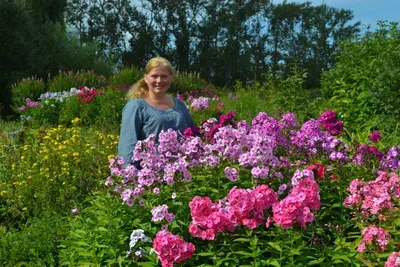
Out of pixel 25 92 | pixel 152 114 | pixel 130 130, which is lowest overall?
pixel 25 92

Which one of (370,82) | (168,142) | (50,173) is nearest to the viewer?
(168,142)

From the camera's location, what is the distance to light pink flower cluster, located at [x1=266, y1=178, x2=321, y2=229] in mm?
3229

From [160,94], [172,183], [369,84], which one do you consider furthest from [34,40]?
[172,183]

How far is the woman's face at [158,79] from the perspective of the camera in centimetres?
527

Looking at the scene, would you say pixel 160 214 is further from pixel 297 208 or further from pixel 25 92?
pixel 25 92

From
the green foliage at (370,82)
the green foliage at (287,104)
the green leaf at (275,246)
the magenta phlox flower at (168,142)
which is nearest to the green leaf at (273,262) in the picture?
the green leaf at (275,246)

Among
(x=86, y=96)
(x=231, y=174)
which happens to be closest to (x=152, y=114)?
(x=231, y=174)

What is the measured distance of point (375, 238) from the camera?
11.2 feet

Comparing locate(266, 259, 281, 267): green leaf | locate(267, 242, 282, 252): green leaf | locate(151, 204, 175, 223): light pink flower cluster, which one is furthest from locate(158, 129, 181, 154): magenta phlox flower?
locate(266, 259, 281, 267): green leaf

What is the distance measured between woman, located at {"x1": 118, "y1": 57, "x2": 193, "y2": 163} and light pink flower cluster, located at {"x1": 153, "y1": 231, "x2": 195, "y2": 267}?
1921 millimetres

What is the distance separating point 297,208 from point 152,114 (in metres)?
2.32

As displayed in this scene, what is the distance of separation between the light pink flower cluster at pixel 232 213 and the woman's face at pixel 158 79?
209cm

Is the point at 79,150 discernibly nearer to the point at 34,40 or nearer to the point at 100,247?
the point at 100,247

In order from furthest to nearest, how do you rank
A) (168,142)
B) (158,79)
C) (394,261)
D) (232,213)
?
1. (158,79)
2. (168,142)
3. (232,213)
4. (394,261)
